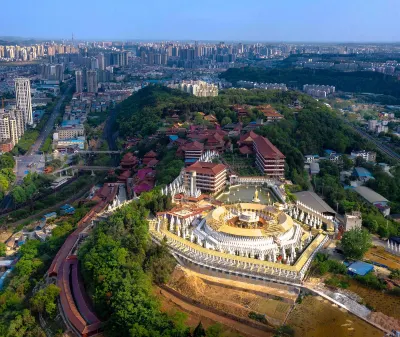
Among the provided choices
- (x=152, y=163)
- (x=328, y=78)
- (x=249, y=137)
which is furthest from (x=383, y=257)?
(x=328, y=78)

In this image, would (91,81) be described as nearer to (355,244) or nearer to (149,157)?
(149,157)

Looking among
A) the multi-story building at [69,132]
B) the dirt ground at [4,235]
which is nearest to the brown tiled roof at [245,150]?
the dirt ground at [4,235]

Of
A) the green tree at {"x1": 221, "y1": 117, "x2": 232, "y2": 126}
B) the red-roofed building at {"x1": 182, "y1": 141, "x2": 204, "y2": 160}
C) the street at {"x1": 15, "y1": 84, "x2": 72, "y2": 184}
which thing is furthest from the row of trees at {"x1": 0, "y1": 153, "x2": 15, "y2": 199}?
the green tree at {"x1": 221, "y1": 117, "x2": 232, "y2": 126}

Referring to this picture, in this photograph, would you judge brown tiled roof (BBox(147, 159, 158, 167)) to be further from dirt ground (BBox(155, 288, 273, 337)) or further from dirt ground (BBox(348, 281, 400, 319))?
dirt ground (BBox(348, 281, 400, 319))

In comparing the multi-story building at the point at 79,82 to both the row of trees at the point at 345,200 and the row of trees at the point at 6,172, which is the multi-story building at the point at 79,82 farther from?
the row of trees at the point at 345,200

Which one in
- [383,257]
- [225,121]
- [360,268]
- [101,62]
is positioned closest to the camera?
→ [360,268]

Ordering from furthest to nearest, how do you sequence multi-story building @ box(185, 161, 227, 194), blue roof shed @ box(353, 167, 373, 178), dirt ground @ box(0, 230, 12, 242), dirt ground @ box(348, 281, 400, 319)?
1. blue roof shed @ box(353, 167, 373, 178)
2. dirt ground @ box(0, 230, 12, 242)
3. multi-story building @ box(185, 161, 227, 194)
4. dirt ground @ box(348, 281, 400, 319)

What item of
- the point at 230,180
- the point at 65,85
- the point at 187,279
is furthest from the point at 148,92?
the point at 187,279
